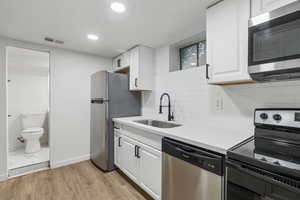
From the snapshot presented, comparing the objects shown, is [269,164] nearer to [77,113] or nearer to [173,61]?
[173,61]

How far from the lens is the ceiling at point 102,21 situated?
144 cm

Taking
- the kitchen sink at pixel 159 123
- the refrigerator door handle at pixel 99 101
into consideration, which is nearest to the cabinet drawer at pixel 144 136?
the kitchen sink at pixel 159 123

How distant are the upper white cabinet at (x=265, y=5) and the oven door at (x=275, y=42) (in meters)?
0.14

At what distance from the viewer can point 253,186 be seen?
0.81 m

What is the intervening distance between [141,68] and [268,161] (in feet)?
6.85

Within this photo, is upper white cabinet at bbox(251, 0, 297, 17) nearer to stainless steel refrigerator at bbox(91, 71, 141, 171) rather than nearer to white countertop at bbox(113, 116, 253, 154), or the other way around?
white countertop at bbox(113, 116, 253, 154)

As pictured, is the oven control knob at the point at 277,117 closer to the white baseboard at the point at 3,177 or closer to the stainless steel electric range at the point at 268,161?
the stainless steel electric range at the point at 268,161

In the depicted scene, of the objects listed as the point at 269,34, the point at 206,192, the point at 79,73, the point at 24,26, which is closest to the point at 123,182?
the point at 206,192

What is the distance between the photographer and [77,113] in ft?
9.46

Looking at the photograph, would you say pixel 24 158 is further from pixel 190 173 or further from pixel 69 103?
pixel 190 173

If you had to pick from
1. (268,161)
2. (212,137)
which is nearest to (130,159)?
(212,137)

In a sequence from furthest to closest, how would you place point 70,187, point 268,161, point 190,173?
point 70,187 < point 190,173 < point 268,161

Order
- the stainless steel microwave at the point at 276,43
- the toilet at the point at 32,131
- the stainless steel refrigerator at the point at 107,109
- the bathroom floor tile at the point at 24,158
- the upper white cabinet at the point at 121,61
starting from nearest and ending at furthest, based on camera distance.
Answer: the stainless steel microwave at the point at 276,43, the stainless steel refrigerator at the point at 107,109, the bathroom floor tile at the point at 24,158, the upper white cabinet at the point at 121,61, the toilet at the point at 32,131

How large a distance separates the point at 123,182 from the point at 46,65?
3393 mm
